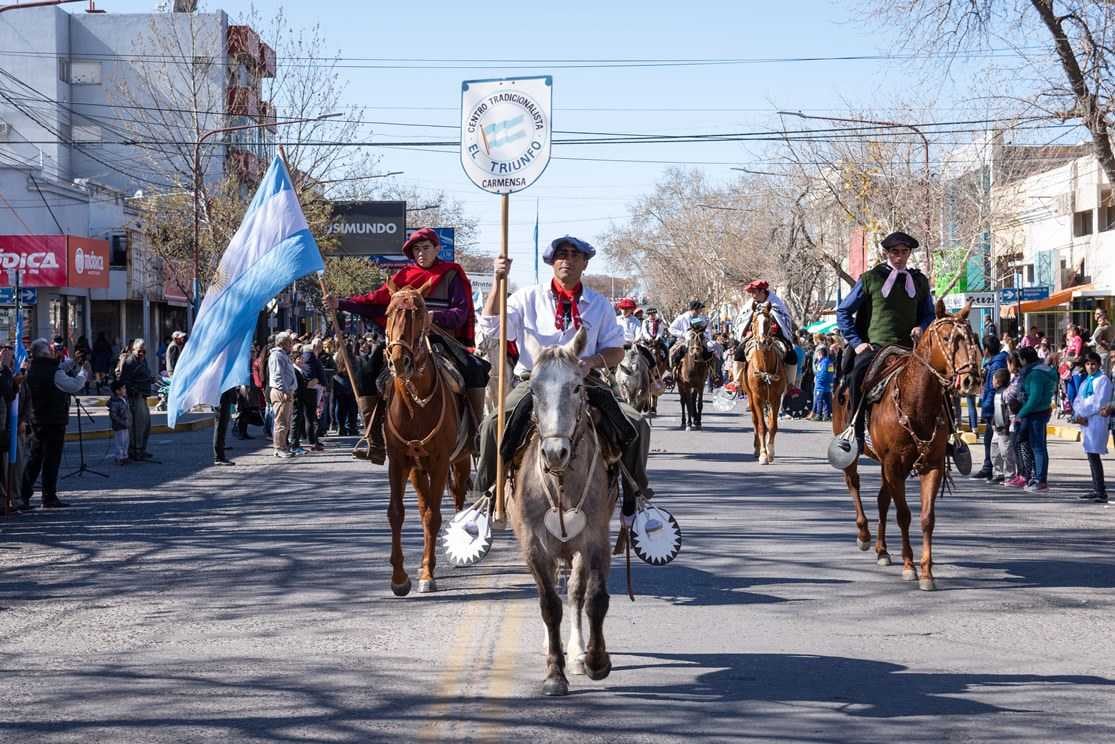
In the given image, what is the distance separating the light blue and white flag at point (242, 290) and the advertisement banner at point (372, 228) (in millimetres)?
48235

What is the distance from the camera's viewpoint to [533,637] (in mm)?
Result: 9453

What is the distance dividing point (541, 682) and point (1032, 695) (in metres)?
2.61

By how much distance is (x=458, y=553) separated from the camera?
932cm

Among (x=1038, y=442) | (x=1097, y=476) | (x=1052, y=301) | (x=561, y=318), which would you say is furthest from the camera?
(x=1052, y=301)

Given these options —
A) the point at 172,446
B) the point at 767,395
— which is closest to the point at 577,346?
the point at 767,395

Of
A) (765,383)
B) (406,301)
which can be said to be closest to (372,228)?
(765,383)

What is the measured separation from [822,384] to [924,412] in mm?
25206

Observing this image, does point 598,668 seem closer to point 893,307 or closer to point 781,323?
point 893,307

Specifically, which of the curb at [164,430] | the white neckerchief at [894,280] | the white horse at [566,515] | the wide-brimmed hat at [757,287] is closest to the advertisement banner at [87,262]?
the curb at [164,430]

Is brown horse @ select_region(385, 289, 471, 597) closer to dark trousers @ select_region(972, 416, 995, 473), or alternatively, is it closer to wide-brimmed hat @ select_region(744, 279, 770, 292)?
dark trousers @ select_region(972, 416, 995, 473)

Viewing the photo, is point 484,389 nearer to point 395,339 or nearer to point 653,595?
point 395,339

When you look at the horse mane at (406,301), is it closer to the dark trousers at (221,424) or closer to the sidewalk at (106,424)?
the dark trousers at (221,424)

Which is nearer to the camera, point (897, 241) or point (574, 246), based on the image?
point (574, 246)

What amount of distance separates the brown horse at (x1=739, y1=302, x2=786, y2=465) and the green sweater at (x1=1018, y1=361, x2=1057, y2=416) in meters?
4.92
